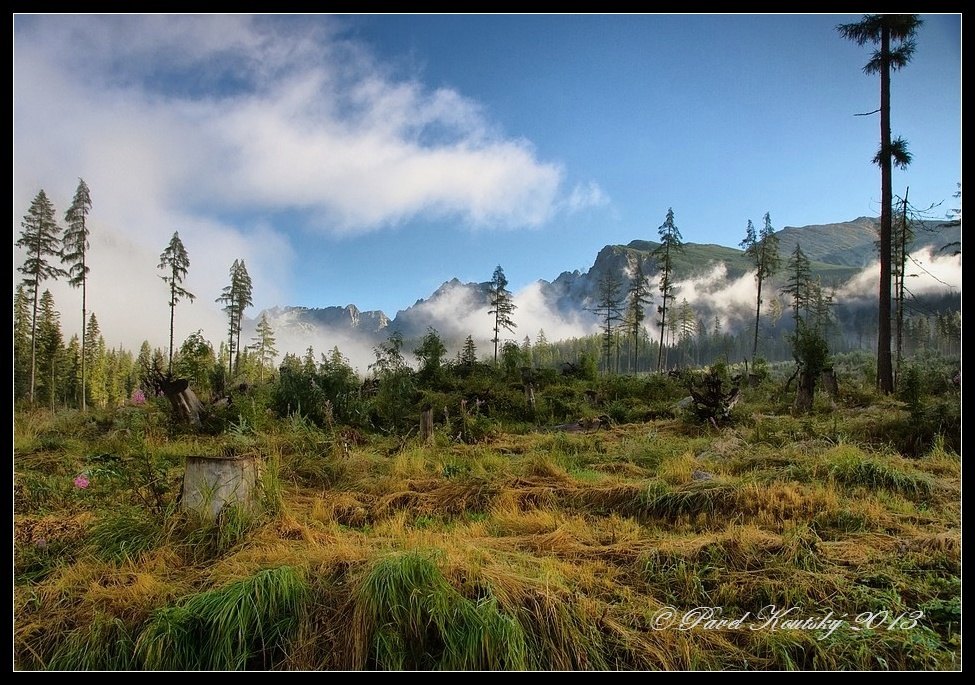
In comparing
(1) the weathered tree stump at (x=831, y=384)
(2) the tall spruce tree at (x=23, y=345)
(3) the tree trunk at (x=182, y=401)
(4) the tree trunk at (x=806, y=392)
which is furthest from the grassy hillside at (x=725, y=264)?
(3) the tree trunk at (x=182, y=401)

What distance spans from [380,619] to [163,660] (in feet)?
3.76

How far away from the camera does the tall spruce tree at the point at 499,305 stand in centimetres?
2278

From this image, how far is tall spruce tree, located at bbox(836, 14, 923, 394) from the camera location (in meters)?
11.9

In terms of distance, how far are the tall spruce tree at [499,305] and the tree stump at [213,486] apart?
1823 centimetres

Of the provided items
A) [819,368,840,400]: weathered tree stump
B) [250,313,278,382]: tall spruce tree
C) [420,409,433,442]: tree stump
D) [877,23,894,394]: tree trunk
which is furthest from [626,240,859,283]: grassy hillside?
[420,409,433,442]: tree stump

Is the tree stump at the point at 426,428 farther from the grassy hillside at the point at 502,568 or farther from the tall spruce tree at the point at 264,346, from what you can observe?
the tall spruce tree at the point at 264,346

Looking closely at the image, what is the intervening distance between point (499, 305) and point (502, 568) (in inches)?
878

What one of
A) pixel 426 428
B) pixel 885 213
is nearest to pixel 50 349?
pixel 426 428

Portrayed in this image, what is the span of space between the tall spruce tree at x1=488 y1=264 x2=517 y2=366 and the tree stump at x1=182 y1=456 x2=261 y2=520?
18.2 meters

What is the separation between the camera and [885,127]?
12.5 meters

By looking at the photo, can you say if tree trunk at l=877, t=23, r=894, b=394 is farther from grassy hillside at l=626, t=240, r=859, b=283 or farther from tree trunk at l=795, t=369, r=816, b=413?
grassy hillside at l=626, t=240, r=859, b=283
